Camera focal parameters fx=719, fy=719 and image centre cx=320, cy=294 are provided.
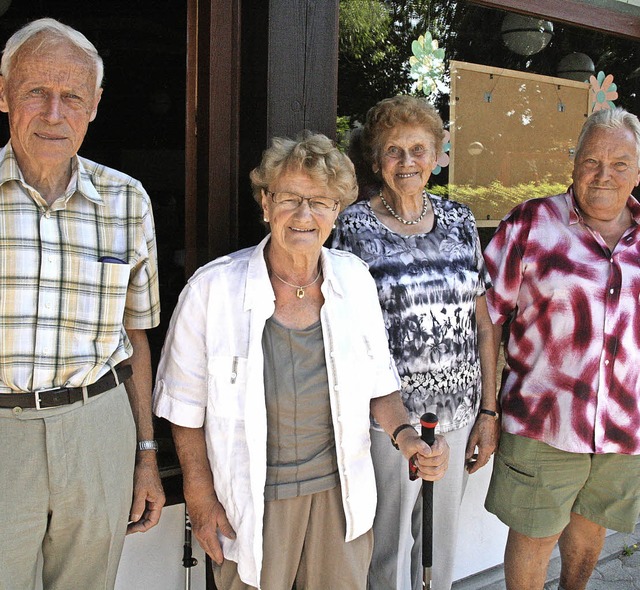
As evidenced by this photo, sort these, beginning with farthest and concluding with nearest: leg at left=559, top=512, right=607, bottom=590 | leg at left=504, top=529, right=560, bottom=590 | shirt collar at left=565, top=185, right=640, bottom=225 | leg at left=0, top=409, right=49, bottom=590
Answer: leg at left=559, top=512, right=607, bottom=590, leg at left=504, top=529, right=560, bottom=590, shirt collar at left=565, top=185, right=640, bottom=225, leg at left=0, top=409, right=49, bottom=590

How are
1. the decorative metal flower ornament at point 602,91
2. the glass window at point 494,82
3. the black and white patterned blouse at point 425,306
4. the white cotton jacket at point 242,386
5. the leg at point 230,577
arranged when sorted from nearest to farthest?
the white cotton jacket at point 242,386 → the leg at point 230,577 → the black and white patterned blouse at point 425,306 → the glass window at point 494,82 → the decorative metal flower ornament at point 602,91

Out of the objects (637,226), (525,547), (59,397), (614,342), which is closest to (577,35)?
(637,226)

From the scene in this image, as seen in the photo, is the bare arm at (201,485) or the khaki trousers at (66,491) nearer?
the khaki trousers at (66,491)

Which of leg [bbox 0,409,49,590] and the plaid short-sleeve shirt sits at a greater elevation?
the plaid short-sleeve shirt

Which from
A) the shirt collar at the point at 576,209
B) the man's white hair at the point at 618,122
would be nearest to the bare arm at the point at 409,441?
the shirt collar at the point at 576,209

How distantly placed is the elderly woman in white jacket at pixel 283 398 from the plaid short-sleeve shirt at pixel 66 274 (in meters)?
0.21

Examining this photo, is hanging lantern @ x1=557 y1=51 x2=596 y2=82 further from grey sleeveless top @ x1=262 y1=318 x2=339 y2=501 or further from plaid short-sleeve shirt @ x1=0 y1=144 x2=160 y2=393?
plaid short-sleeve shirt @ x1=0 y1=144 x2=160 y2=393

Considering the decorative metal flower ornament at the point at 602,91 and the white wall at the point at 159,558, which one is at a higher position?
the decorative metal flower ornament at the point at 602,91

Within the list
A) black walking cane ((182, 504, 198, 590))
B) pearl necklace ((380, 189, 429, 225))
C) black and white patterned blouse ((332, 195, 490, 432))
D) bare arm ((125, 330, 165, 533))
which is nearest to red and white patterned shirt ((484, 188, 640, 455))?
black and white patterned blouse ((332, 195, 490, 432))

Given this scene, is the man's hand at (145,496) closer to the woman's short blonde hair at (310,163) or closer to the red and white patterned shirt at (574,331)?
the woman's short blonde hair at (310,163)

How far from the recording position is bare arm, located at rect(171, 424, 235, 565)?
2.04 metres

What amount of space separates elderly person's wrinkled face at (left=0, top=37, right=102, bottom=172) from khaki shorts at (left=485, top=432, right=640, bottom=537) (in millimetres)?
1861

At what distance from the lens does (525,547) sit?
8.93 ft

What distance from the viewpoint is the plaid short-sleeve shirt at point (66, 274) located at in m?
1.77
